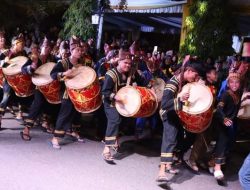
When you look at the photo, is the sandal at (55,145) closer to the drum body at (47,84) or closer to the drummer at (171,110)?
the drum body at (47,84)

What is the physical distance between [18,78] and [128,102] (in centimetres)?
194

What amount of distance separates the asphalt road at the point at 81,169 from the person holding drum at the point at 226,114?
11.2 inches

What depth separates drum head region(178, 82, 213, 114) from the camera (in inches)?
177

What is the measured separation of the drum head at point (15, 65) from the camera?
6.03 meters

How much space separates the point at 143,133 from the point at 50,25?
932cm

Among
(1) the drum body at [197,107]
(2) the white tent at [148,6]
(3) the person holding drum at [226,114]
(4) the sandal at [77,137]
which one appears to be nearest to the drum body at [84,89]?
(4) the sandal at [77,137]

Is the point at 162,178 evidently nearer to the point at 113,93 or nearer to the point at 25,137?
the point at 113,93

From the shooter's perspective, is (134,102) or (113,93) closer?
(134,102)

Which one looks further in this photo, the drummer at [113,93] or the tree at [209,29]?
the tree at [209,29]

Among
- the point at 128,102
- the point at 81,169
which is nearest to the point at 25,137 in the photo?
the point at 81,169

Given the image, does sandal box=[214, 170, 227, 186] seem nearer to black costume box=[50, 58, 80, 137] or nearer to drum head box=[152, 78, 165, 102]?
drum head box=[152, 78, 165, 102]

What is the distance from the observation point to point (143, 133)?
7066mm

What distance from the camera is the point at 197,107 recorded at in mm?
4508

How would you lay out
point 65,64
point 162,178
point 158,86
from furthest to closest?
point 158,86, point 65,64, point 162,178
